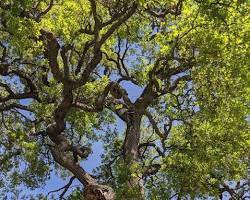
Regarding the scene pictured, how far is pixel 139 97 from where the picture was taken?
19.6m

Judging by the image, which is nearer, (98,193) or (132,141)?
(98,193)

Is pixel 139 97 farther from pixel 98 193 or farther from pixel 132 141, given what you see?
pixel 98 193

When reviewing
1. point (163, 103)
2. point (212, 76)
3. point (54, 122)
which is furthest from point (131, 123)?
point (212, 76)

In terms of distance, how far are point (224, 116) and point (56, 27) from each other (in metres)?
6.86

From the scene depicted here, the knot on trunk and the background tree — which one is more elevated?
the background tree

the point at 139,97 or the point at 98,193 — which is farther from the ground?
the point at 139,97

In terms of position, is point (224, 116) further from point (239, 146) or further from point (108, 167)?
point (108, 167)

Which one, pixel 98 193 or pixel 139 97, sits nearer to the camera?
pixel 98 193

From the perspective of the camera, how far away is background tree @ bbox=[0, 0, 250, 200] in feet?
51.8

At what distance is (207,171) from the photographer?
651 inches

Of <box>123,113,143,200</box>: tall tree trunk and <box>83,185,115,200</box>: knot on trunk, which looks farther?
<box>123,113,143,200</box>: tall tree trunk

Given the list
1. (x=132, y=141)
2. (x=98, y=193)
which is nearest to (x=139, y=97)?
(x=132, y=141)

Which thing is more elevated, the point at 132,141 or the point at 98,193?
the point at 132,141

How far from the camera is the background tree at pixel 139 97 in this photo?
1579 cm
